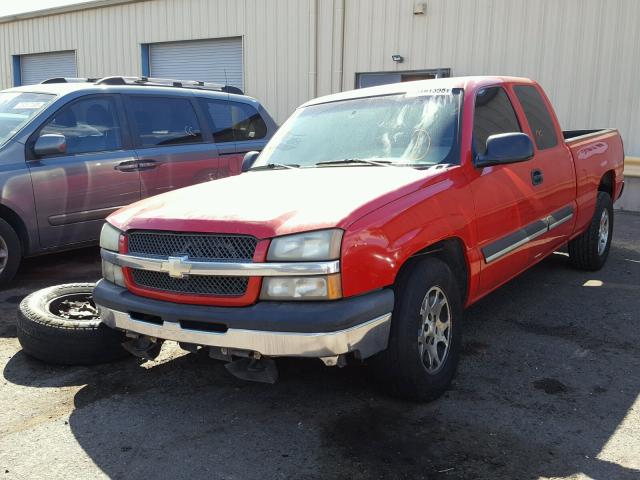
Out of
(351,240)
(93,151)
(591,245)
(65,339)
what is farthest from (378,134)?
(93,151)

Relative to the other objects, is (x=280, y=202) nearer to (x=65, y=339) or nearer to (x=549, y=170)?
(x=65, y=339)

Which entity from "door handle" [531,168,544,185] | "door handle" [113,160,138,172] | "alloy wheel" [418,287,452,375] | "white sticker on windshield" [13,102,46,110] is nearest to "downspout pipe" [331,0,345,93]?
"door handle" [113,160,138,172]

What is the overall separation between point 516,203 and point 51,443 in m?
3.18

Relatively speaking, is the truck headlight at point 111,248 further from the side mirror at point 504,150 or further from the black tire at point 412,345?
the side mirror at point 504,150

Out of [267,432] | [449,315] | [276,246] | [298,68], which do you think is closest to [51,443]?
[267,432]

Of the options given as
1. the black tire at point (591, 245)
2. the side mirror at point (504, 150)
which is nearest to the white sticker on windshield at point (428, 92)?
the side mirror at point (504, 150)

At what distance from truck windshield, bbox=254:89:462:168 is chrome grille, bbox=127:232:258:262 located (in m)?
1.22

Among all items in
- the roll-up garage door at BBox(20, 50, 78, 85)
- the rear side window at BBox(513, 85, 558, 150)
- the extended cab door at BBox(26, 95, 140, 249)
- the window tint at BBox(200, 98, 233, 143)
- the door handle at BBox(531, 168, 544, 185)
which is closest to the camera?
the door handle at BBox(531, 168, 544, 185)

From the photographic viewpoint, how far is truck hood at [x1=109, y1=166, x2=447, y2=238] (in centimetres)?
306

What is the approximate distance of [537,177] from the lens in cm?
473

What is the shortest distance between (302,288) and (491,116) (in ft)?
7.40

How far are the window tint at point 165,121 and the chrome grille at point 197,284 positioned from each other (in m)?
3.62

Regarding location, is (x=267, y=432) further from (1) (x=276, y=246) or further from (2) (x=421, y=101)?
(2) (x=421, y=101)

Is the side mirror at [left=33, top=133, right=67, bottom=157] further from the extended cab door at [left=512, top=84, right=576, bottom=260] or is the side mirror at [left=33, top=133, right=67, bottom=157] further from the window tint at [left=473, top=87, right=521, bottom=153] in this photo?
the extended cab door at [left=512, top=84, right=576, bottom=260]
